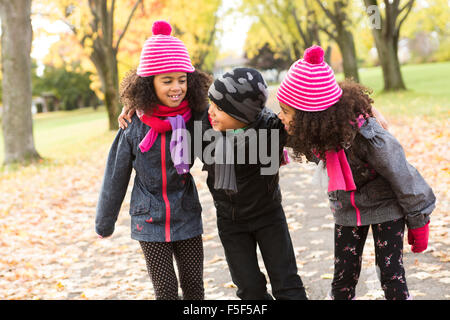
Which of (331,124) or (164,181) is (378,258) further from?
(164,181)

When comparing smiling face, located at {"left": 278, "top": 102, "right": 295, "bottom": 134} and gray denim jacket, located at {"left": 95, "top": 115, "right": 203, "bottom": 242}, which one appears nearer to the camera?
smiling face, located at {"left": 278, "top": 102, "right": 295, "bottom": 134}

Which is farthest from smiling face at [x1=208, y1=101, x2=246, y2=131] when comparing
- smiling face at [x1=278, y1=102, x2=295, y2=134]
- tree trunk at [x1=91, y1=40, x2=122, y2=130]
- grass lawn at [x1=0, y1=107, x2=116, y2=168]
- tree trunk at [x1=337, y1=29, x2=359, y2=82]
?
tree trunk at [x1=337, y1=29, x2=359, y2=82]

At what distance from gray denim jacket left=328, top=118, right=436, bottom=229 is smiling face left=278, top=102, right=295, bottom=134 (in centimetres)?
33

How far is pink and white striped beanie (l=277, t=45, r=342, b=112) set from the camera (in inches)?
98.3

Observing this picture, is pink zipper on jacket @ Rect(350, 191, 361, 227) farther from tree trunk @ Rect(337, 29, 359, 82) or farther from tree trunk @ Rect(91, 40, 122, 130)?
tree trunk @ Rect(337, 29, 359, 82)

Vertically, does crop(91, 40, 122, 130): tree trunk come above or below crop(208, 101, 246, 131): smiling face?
above

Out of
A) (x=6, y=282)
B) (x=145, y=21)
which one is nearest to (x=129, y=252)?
(x=6, y=282)

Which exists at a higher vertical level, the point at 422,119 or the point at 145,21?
the point at 145,21

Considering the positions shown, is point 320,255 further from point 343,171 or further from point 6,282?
point 6,282

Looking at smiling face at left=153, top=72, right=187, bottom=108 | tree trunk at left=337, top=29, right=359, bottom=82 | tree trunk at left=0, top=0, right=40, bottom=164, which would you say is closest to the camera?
smiling face at left=153, top=72, right=187, bottom=108

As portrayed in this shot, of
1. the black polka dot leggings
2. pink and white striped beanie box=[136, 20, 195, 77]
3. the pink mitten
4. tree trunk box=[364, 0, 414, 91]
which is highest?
tree trunk box=[364, 0, 414, 91]

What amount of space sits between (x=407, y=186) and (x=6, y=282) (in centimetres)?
373

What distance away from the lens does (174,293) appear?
304 cm

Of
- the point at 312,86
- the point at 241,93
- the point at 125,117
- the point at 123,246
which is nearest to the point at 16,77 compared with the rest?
the point at 123,246
